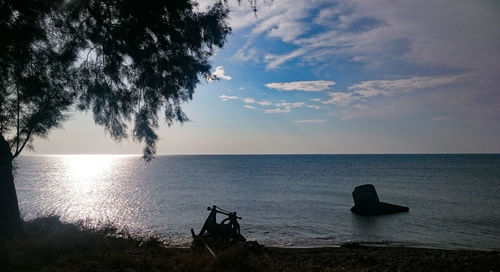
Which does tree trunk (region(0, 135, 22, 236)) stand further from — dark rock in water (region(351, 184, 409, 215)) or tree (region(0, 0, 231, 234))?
dark rock in water (region(351, 184, 409, 215))

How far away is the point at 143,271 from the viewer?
26.7 ft

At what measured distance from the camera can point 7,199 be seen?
9.77 meters

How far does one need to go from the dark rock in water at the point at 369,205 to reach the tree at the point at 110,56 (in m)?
32.1

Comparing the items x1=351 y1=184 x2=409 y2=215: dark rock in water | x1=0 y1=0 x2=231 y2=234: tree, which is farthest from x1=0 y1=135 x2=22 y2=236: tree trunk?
x1=351 y1=184 x2=409 y2=215: dark rock in water

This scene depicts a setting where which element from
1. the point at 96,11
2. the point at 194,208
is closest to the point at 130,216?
the point at 194,208

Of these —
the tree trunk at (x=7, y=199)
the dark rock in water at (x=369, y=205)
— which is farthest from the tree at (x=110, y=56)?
the dark rock in water at (x=369, y=205)

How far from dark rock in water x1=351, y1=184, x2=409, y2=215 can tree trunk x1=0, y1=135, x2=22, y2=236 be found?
33.5 m

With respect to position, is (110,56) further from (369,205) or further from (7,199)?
(369,205)

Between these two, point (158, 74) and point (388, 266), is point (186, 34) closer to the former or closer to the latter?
point (158, 74)

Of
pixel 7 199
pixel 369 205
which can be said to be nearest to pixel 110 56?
pixel 7 199

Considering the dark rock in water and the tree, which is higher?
the tree

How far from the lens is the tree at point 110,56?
27.9ft

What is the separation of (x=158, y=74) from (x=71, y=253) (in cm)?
546

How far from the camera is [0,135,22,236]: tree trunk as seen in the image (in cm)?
963
